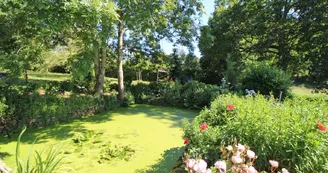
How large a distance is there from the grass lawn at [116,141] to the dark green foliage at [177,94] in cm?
151

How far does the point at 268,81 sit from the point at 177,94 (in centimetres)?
327

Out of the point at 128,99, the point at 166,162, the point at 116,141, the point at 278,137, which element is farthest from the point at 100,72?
the point at 278,137

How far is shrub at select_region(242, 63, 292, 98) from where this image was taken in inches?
234

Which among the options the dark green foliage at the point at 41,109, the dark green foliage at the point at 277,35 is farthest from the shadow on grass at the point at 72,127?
the dark green foliage at the point at 277,35

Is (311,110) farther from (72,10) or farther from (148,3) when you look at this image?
(148,3)

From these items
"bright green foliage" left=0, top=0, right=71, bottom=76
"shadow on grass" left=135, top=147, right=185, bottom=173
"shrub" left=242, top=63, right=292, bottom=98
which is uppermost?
"bright green foliage" left=0, top=0, right=71, bottom=76

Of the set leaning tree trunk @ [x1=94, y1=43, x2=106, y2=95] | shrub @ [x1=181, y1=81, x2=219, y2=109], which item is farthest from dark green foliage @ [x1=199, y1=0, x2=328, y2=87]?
leaning tree trunk @ [x1=94, y1=43, x2=106, y2=95]

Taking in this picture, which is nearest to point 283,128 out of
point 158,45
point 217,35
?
point 158,45

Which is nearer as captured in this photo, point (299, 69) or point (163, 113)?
point (163, 113)

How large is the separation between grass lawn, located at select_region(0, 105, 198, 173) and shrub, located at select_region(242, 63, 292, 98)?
262 cm

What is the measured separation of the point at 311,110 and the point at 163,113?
16.0ft

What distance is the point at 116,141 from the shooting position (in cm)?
402

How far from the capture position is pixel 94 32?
4922 mm

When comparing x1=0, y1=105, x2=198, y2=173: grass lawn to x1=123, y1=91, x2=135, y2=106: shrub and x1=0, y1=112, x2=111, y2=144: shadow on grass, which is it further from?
x1=123, y1=91, x2=135, y2=106: shrub
